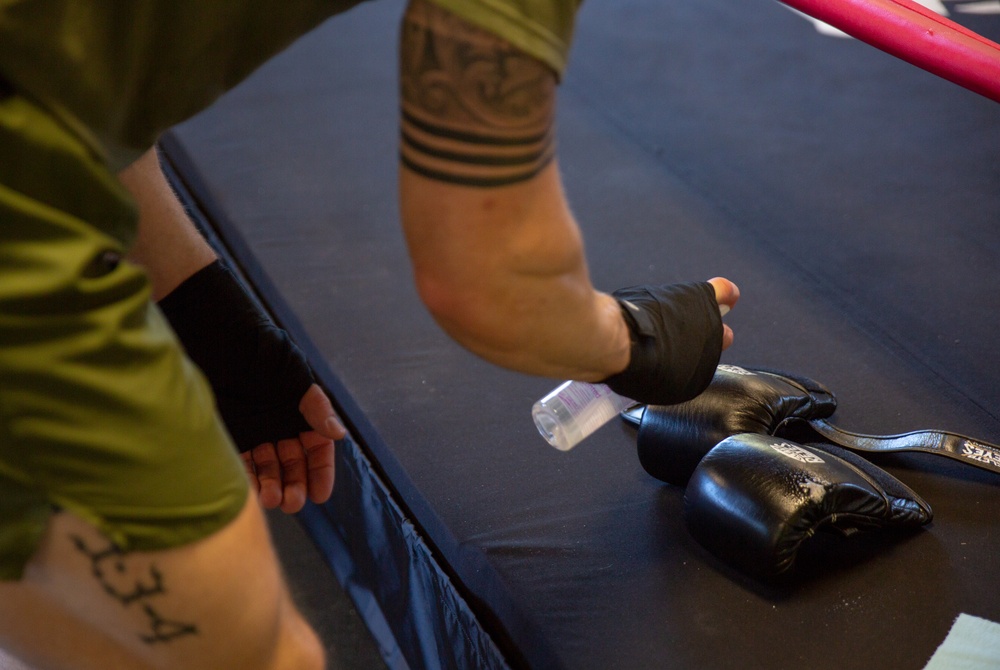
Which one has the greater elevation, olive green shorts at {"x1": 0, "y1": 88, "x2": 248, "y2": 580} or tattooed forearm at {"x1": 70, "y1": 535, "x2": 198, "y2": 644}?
olive green shorts at {"x1": 0, "y1": 88, "x2": 248, "y2": 580}

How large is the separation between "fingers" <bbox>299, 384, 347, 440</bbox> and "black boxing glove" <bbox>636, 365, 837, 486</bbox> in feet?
1.23

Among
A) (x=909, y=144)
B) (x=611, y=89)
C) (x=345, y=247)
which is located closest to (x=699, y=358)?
(x=345, y=247)

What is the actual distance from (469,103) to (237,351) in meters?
0.59

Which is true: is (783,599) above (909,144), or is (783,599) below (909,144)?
below

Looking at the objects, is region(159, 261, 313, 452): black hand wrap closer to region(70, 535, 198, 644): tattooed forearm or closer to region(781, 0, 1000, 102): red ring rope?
region(70, 535, 198, 644): tattooed forearm

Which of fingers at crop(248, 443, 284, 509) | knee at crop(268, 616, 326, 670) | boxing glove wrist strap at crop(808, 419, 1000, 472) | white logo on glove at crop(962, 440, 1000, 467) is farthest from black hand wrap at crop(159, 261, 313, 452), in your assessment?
white logo on glove at crop(962, 440, 1000, 467)

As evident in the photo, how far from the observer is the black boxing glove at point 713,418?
1187mm

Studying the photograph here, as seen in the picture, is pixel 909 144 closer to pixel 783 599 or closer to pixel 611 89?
pixel 611 89

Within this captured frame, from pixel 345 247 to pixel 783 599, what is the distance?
104 cm

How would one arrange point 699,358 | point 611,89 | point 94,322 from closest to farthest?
1. point 94,322
2. point 699,358
3. point 611,89

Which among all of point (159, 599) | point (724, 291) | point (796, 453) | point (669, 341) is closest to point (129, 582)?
point (159, 599)

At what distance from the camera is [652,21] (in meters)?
2.71

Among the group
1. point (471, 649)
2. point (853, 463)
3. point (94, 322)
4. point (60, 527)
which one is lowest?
point (471, 649)

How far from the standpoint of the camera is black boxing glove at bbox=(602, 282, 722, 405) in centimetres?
86
